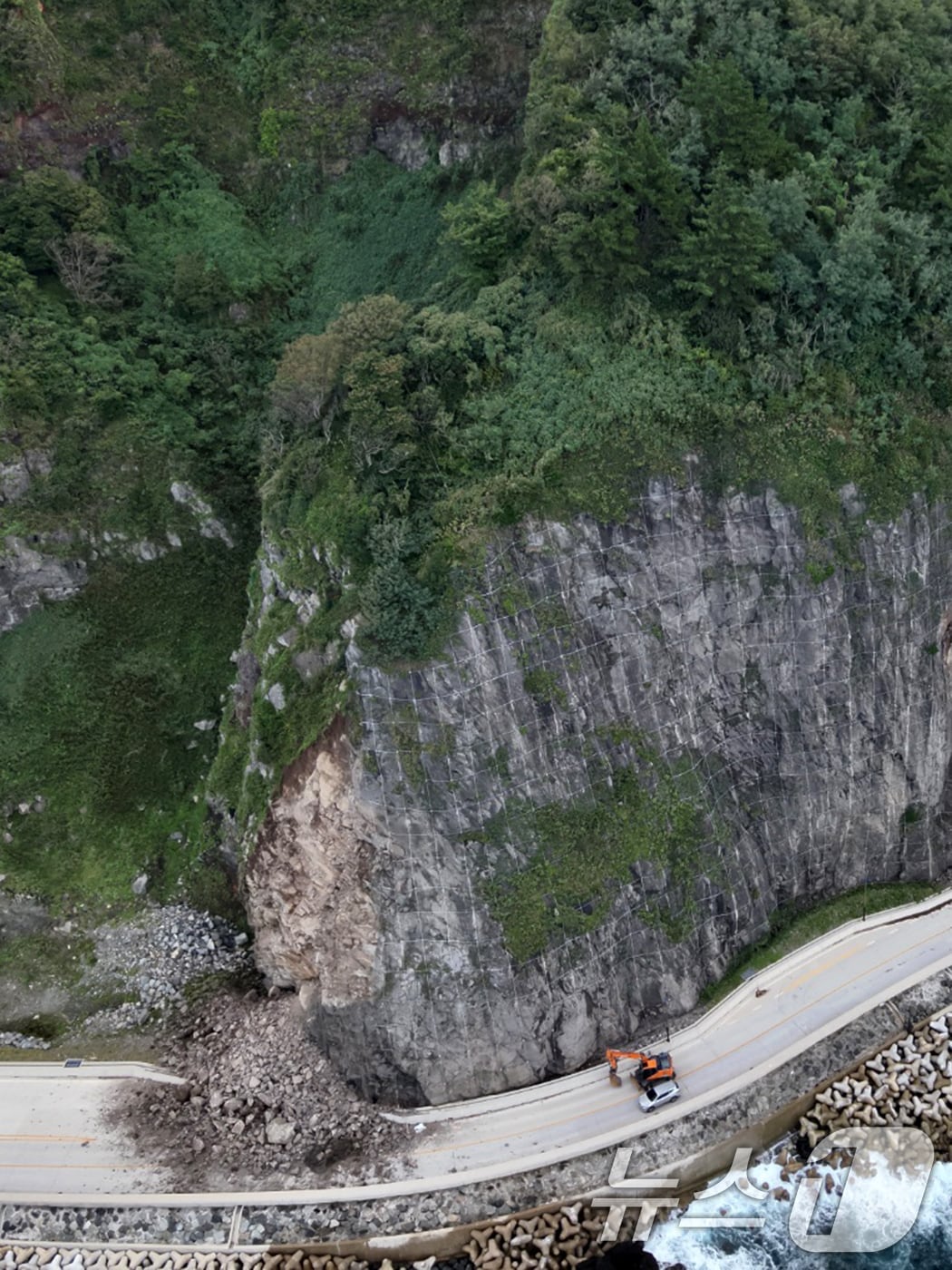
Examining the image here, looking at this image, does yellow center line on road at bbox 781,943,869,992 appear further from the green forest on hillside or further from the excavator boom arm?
the green forest on hillside

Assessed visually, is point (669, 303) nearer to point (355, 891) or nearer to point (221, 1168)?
point (355, 891)

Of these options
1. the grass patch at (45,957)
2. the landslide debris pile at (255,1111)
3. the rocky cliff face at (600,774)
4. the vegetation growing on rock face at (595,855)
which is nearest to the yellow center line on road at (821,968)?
the rocky cliff face at (600,774)

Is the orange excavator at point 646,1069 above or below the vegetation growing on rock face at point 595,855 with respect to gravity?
below

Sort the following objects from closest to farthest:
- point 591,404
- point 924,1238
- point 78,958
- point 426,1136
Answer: point 924,1238
point 426,1136
point 591,404
point 78,958

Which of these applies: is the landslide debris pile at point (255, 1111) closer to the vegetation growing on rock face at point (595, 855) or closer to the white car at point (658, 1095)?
the vegetation growing on rock face at point (595, 855)

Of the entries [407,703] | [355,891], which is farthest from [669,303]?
[355,891]

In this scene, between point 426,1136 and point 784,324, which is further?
point 784,324
